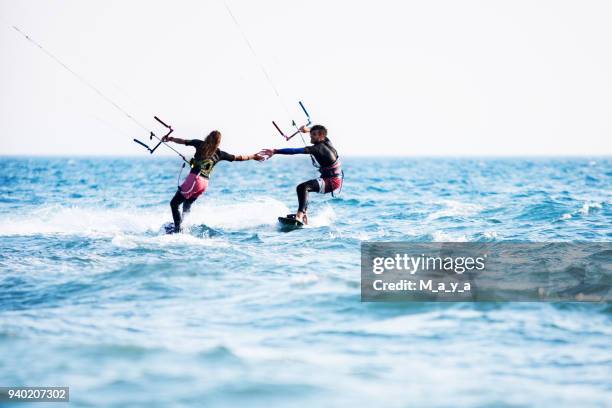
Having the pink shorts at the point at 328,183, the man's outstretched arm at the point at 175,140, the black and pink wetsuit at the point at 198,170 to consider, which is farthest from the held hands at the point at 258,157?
the pink shorts at the point at 328,183

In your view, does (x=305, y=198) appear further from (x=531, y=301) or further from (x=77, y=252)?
(x=531, y=301)

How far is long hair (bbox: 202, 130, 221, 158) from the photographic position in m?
14.0

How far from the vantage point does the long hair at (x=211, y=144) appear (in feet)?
45.9

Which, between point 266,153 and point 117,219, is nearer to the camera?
point 266,153

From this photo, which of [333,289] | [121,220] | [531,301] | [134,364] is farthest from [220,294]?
[121,220]

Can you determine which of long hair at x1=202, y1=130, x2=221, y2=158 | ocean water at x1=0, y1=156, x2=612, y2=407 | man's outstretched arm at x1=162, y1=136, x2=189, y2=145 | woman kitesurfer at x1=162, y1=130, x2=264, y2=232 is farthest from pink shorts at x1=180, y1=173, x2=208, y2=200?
ocean water at x1=0, y1=156, x2=612, y2=407

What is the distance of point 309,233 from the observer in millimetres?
16344

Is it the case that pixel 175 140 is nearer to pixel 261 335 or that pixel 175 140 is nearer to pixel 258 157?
pixel 258 157

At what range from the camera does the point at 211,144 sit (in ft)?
45.9

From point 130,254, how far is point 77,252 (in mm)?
1364
